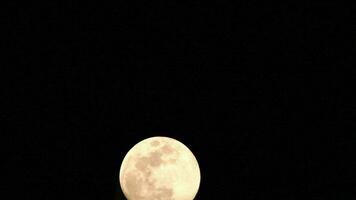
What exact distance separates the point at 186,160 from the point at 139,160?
0.71 m

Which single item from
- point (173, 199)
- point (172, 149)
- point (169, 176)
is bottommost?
point (173, 199)

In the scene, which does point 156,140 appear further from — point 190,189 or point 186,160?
point 190,189

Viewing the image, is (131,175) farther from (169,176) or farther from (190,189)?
(190,189)

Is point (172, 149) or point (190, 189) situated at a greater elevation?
point (172, 149)

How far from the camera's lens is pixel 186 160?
541cm

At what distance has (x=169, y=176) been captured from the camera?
16.9 feet

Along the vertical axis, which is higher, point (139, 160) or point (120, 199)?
point (139, 160)

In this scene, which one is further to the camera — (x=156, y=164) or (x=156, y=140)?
(x=156, y=140)

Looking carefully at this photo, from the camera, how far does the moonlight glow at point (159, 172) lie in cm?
513

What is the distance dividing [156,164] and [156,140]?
1.53 ft

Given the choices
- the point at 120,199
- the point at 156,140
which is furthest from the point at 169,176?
the point at 120,199

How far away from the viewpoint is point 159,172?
5152 mm

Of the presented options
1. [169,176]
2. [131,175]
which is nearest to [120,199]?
[131,175]

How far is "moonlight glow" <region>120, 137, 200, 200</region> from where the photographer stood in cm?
513
